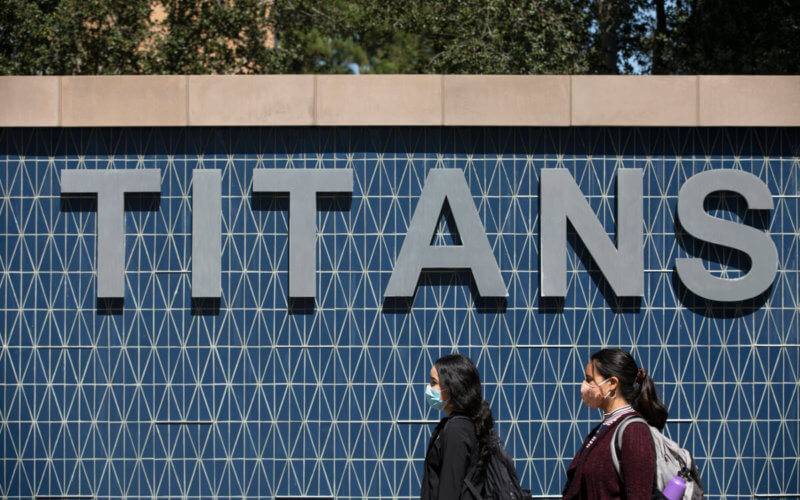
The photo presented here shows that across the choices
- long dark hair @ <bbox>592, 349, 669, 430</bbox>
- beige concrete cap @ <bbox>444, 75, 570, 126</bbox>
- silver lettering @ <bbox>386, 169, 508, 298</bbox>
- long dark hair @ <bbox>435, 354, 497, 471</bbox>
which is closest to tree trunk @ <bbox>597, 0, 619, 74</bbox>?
beige concrete cap @ <bbox>444, 75, 570, 126</bbox>

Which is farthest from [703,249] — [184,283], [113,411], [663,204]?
[113,411]

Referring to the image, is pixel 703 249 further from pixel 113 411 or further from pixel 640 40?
pixel 640 40

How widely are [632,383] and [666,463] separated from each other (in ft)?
1.42

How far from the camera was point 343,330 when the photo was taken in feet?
26.9

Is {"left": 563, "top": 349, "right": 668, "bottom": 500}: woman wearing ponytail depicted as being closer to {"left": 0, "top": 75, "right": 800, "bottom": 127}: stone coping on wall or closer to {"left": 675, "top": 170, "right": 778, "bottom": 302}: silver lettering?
{"left": 675, "top": 170, "right": 778, "bottom": 302}: silver lettering

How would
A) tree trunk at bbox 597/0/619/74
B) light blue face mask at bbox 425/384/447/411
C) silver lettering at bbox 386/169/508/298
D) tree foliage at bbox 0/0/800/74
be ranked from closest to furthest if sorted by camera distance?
light blue face mask at bbox 425/384/447/411 → silver lettering at bbox 386/169/508/298 → tree foliage at bbox 0/0/800/74 → tree trunk at bbox 597/0/619/74

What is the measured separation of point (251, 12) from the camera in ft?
71.5

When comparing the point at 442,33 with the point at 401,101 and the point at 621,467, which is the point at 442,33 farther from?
the point at 621,467

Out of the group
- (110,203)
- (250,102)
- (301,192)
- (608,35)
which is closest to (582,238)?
(301,192)

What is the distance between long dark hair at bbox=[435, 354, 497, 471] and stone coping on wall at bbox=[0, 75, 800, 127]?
12.3ft

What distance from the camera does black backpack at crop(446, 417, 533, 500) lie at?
15.8 ft

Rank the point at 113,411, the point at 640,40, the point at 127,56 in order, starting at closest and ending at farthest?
the point at 113,411
the point at 127,56
the point at 640,40

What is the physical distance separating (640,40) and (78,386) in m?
18.5

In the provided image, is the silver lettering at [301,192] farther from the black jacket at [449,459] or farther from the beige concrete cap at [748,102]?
the black jacket at [449,459]
